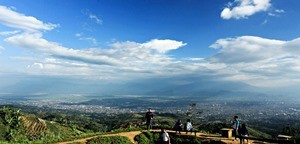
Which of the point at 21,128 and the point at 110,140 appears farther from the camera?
the point at 21,128

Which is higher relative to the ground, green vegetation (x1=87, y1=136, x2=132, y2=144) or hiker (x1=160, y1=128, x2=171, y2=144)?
hiker (x1=160, y1=128, x2=171, y2=144)

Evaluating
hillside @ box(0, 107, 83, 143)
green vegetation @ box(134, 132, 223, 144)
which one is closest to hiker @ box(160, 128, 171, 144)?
green vegetation @ box(134, 132, 223, 144)

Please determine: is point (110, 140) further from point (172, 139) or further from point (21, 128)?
point (21, 128)

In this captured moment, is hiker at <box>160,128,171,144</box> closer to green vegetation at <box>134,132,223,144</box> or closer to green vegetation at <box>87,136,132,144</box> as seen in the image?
green vegetation at <box>134,132,223,144</box>

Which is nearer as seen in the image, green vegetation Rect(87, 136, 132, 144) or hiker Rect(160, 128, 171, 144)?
hiker Rect(160, 128, 171, 144)

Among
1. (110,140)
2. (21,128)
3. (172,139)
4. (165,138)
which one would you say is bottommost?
(21,128)

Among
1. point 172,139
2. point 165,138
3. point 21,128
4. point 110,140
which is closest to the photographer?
point 165,138

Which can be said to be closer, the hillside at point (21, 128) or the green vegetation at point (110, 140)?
the green vegetation at point (110, 140)

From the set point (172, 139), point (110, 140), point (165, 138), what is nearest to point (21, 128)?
point (110, 140)

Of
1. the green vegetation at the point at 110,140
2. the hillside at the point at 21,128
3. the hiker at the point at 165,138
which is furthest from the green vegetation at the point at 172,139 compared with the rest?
the hillside at the point at 21,128

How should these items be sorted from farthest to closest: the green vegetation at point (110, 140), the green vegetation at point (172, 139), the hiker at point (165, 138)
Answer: the green vegetation at point (172, 139) → the green vegetation at point (110, 140) → the hiker at point (165, 138)

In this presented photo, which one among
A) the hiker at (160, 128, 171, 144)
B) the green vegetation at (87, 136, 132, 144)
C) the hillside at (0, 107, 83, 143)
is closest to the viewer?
the hiker at (160, 128, 171, 144)

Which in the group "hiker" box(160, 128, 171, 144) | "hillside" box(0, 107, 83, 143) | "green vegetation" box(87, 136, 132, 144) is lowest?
"hillside" box(0, 107, 83, 143)

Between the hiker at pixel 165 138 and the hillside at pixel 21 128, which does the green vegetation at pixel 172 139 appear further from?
the hillside at pixel 21 128
